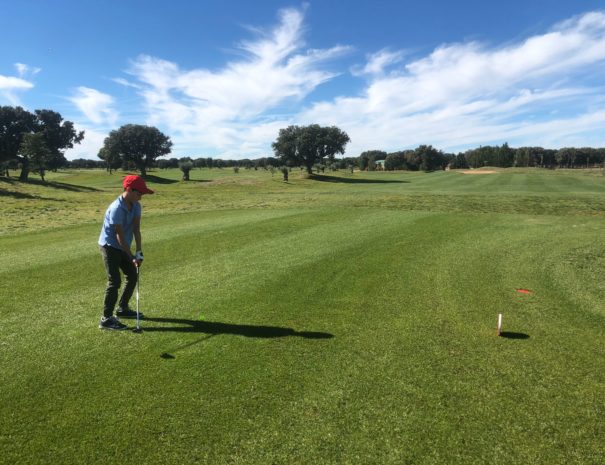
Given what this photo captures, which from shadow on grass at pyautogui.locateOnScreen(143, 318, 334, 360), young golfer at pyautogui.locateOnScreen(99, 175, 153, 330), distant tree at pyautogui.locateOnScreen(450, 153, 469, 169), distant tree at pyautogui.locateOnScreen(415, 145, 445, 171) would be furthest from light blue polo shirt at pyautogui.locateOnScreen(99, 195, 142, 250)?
distant tree at pyautogui.locateOnScreen(450, 153, 469, 169)

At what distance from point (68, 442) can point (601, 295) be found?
11.0 m

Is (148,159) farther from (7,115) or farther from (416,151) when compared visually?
(416,151)

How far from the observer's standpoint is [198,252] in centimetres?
1412

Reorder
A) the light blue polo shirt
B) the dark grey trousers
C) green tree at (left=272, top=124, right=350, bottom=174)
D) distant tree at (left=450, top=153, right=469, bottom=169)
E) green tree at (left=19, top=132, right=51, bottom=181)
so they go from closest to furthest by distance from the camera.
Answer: the light blue polo shirt < the dark grey trousers < green tree at (left=19, top=132, right=51, bottom=181) < green tree at (left=272, top=124, right=350, bottom=174) < distant tree at (left=450, top=153, right=469, bottom=169)

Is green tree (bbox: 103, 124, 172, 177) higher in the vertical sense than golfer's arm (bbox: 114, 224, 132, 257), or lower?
higher

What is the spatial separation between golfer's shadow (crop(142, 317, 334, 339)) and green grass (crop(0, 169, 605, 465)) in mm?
45

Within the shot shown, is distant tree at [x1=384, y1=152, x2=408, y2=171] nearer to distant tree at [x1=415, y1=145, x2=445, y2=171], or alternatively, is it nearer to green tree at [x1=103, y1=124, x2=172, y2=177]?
distant tree at [x1=415, y1=145, x2=445, y2=171]

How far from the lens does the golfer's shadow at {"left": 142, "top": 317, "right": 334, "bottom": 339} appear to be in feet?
23.8

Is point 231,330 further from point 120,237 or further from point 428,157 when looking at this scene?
point 428,157

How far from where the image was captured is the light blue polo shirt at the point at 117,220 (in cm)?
733

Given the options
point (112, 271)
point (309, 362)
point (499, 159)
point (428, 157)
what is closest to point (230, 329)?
point (309, 362)

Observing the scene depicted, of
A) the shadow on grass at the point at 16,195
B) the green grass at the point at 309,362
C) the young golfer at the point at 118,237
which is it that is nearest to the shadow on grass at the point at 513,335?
the green grass at the point at 309,362

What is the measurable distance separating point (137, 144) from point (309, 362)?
9626 cm

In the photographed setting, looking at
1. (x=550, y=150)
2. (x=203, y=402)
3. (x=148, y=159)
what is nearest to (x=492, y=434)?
(x=203, y=402)
